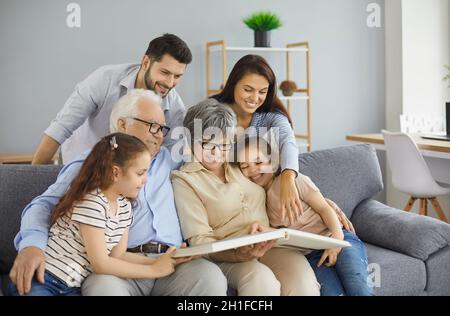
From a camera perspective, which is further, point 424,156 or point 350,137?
point 350,137

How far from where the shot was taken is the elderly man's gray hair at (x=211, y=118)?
208cm

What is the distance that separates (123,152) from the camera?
1846 mm

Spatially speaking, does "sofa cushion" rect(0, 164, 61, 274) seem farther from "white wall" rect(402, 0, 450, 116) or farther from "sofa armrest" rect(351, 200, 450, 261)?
"white wall" rect(402, 0, 450, 116)

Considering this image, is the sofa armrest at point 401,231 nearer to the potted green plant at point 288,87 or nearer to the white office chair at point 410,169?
the white office chair at point 410,169

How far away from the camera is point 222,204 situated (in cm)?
208

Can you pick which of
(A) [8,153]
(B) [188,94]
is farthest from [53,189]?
(B) [188,94]

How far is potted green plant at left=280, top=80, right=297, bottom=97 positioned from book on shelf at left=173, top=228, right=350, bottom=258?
243cm

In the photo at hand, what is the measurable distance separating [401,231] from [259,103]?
2.46ft

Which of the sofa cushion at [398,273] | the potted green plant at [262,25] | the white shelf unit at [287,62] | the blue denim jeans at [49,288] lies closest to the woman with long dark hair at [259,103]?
the sofa cushion at [398,273]

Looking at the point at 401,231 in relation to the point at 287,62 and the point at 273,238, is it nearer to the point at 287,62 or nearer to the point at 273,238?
the point at 273,238

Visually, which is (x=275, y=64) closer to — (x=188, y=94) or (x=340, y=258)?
(x=188, y=94)

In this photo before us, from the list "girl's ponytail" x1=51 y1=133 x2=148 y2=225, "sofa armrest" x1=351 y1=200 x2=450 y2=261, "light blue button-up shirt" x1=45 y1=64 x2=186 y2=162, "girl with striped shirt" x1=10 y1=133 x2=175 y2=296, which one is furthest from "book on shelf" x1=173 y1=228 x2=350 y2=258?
"light blue button-up shirt" x1=45 y1=64 x2=186 y2=162

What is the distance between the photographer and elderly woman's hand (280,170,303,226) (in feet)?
6.77

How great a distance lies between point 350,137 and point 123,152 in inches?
108
